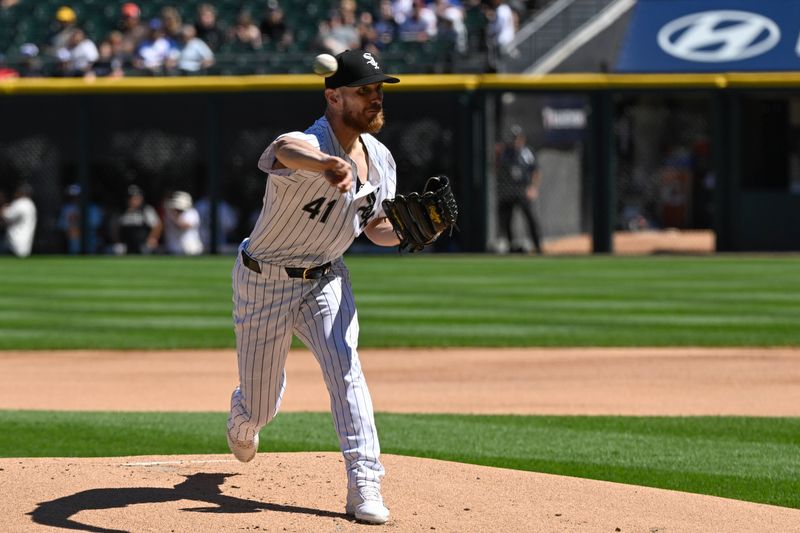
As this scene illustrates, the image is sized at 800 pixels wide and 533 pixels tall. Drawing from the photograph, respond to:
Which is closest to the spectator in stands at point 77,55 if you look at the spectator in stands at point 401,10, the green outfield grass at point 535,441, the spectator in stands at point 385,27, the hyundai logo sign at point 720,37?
the spectator in stands at point 385,27

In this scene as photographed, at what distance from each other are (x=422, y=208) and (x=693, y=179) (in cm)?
1642

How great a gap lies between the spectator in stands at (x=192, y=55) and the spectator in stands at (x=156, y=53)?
0.12 metres

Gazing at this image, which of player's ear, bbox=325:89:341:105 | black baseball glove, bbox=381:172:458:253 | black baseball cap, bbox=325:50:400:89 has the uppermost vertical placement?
black baseball cap, bbox=325:50:400:89

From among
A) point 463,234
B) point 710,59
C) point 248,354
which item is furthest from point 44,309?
point 710,59

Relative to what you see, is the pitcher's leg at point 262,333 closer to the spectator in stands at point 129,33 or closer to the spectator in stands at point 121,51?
the spectator in stands at point 121,51

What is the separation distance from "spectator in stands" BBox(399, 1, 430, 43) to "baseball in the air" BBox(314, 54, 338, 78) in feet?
52.4

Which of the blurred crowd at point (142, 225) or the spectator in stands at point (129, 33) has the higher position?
the spectator in stands at point (129, 33)

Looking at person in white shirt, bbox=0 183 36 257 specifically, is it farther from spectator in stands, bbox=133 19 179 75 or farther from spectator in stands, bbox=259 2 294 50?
spectator in stands, bbox=259 2 294 50

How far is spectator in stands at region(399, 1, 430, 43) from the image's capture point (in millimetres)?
20750

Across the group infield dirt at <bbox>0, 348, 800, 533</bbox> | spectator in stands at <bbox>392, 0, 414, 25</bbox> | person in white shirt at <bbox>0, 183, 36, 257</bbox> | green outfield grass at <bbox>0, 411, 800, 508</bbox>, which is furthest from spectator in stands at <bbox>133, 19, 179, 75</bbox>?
green outfield grass at <bbox>0, 411, 800, 508</bbox>

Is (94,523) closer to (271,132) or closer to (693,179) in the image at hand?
(271,132)

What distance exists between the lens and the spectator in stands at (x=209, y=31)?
21859 millimetres

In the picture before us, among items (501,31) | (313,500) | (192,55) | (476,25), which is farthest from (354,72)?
(476,25)

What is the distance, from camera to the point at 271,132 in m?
20.4
